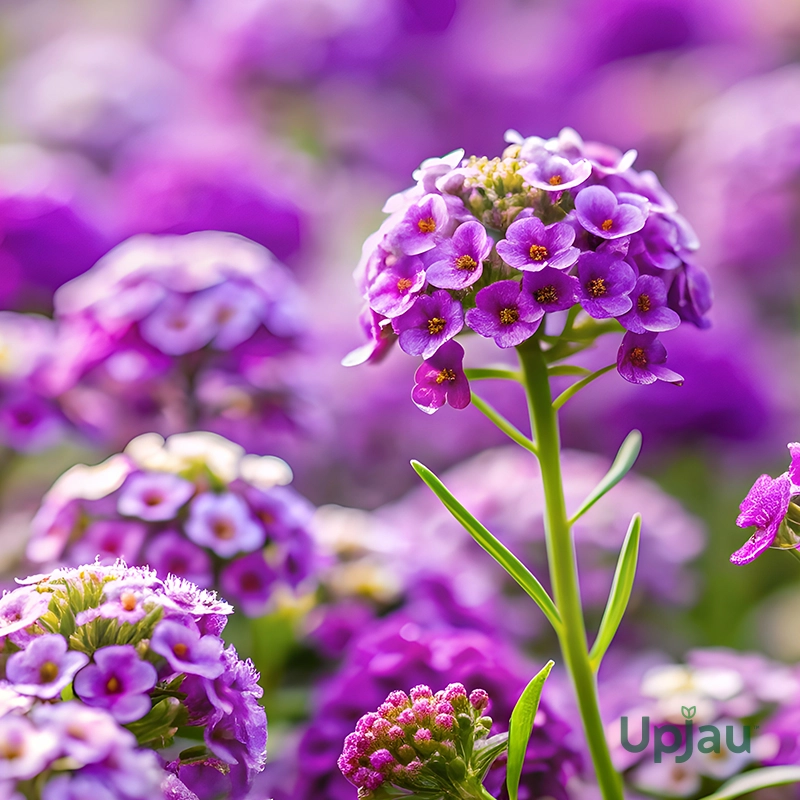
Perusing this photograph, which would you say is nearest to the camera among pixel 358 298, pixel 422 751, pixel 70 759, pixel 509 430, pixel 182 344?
pixel 70 759

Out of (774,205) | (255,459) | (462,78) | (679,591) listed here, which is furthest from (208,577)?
(462,78)

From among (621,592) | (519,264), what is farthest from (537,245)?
(621,592)

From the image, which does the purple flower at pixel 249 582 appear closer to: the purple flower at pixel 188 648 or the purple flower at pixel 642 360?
the purple flower at pixel 188 648

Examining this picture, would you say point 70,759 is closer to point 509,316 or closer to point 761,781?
point 509,316

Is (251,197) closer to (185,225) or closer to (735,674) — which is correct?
(185,225)

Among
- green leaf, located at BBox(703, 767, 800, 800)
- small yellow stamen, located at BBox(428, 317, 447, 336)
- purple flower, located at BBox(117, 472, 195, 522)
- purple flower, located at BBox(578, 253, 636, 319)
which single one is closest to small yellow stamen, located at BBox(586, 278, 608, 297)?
purple flower, located at BBox(578, 253, 636, 319)

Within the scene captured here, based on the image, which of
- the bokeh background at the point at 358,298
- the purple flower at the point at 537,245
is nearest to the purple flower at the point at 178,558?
the bokeh background at the point at 358,298

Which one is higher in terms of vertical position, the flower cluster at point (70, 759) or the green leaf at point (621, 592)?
the green leaf at point (621, 592)
